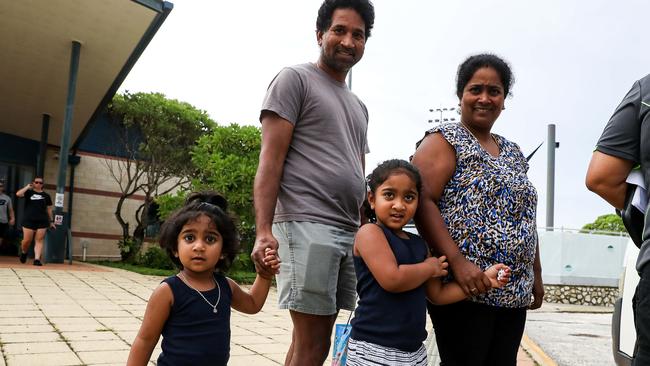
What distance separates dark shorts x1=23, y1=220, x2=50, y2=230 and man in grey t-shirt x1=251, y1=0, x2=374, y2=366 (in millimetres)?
9688

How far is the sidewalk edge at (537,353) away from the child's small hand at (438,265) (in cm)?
344

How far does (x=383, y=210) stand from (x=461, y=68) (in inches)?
26.2

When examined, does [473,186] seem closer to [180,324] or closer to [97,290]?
[180,324]

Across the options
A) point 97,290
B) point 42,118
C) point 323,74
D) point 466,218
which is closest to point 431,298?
point 466,218

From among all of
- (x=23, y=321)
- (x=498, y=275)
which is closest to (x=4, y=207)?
(x=23, y=321)

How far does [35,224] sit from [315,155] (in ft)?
32.3

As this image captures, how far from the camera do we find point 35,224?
10.6 meters

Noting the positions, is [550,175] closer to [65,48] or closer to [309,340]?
[65,48]

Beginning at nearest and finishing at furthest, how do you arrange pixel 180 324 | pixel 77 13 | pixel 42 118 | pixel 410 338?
pixel 410 338, pixel 180 324, pixel 77 13, pixel 42 118

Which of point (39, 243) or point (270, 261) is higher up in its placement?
point (270, 261)

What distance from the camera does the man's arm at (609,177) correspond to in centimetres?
167

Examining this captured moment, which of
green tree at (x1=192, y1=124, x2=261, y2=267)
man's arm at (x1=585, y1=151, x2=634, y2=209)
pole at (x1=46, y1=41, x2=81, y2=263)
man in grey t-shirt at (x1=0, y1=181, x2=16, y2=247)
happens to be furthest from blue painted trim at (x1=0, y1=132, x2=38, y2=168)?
man's arm at (x1=585, y1=151, x2=634, y2=209)

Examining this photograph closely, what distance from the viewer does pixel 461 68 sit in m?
2.26

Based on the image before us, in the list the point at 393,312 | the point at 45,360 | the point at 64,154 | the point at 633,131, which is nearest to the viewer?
the point at 633,131
